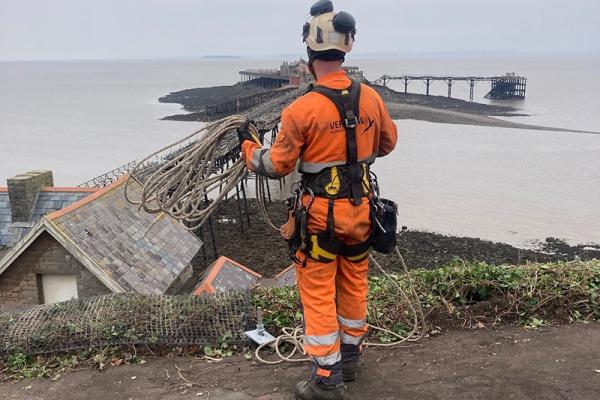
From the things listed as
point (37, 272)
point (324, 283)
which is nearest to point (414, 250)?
point (37, 272)

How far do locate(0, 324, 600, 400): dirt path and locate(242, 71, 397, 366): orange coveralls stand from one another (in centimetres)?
59

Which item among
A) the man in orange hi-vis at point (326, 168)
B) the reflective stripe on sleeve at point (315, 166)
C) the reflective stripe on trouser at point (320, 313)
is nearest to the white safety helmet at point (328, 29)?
the man in orange hi-vis at point (326, 168)

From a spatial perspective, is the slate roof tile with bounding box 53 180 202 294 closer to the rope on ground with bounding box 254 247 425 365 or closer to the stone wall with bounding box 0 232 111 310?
the stone wall with bounding box 0 232 111 310

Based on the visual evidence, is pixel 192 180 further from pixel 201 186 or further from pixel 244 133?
pixel 244 133

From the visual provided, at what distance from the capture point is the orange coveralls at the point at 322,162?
12.0ft

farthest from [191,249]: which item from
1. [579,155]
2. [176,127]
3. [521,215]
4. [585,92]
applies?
[585,92]

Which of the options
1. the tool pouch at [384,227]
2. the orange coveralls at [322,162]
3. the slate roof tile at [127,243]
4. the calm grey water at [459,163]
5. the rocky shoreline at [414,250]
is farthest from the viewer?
the calm grey water at [459,163]

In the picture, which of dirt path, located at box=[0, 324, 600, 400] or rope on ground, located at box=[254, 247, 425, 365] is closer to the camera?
dirt path, located at box=[0, 324, 600, 400]

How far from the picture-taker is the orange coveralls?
12.0ft

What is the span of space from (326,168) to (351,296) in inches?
37.7

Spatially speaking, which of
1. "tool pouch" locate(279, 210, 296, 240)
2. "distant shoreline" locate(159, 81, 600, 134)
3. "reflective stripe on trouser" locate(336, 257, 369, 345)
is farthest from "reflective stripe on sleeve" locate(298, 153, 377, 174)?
"distant shoreline" locate(159, 81, 600, 134)

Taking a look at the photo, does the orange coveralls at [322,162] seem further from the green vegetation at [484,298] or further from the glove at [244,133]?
the green vegetation at [484,298]

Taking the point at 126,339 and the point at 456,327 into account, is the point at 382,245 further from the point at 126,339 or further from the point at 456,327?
the point at 126,339

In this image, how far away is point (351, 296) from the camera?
13.3ft
